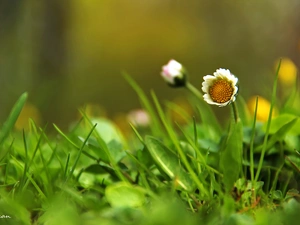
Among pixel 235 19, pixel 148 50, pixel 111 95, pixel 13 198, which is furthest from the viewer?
pixel 148 50

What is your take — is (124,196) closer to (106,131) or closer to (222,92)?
(222,92)

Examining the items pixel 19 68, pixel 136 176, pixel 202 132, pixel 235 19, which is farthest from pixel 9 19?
pixel 235 19

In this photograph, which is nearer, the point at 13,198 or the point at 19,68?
the point at 13,198

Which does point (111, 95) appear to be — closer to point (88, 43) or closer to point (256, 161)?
point (88, 43)

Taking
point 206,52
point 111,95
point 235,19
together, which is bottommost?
point 111,95

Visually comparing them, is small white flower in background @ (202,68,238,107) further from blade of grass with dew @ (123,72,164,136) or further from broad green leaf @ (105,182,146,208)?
blade of grass with dew @ (123,72,164,136)

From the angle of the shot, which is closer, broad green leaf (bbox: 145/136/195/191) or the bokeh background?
broad green leaf (bbox: 145/136/195/191)

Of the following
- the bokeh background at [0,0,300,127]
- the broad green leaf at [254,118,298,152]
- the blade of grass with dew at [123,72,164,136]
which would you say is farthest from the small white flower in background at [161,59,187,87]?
the bokeh background at [0,0,300,127]

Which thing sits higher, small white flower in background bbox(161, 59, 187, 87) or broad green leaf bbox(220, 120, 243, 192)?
small white flower in background bbox(161, 59, 187, 87)
